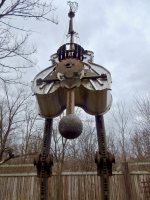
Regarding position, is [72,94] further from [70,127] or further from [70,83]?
[70,127]

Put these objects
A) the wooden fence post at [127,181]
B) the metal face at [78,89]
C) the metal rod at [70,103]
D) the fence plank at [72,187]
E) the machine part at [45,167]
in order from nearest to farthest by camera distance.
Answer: the metal rod at [70,103] < the machine part at [45,167] < the metal face at [78,89] < the wooden fence post at [127,181] < the fence plank at [72,187]

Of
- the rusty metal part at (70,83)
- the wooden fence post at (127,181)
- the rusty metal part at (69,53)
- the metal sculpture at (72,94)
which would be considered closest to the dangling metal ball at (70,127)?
the metal sculpture at (72,94)

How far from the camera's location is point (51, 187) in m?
7.77

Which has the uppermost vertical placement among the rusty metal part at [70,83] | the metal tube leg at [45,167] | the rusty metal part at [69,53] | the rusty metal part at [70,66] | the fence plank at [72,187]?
the rusty metal part at [69,53]

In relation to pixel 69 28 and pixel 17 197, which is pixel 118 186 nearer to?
pixel 17 197

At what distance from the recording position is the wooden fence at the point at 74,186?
7325mm

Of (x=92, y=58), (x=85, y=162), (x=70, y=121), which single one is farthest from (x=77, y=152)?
(x=70, y=121)

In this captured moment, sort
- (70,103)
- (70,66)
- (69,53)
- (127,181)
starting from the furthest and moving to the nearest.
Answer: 1. (127,181)
2. (69,53)
3. (70,66)
4. (70,103)

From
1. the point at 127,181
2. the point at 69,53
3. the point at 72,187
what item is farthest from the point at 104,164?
the point at 72,187

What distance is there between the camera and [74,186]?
7.55 metres

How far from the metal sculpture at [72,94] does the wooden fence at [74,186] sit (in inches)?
168

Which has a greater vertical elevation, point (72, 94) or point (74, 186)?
point (72, 94)

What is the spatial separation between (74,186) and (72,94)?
5226mm

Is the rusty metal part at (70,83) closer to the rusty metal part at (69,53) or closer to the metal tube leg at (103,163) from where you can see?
the rusty metal part at (69,53)
